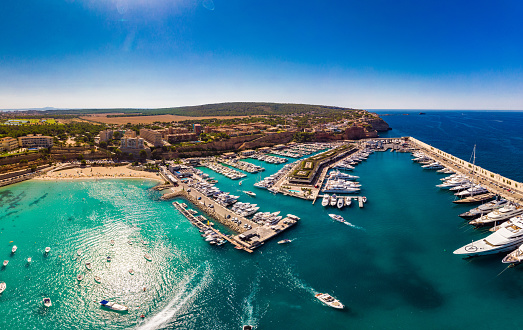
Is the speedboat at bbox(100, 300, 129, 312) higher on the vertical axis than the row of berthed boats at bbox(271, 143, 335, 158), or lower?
lower

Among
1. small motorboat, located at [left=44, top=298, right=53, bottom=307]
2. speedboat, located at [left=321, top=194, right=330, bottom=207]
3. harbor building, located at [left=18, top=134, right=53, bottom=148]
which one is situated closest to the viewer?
small motorboat, located at [left=44, top=298, right=53, bottom=307]

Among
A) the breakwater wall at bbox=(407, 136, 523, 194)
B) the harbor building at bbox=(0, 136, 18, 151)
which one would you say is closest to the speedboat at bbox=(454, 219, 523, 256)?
the breakwater wall at bbox=(407, 136, 523, 194)

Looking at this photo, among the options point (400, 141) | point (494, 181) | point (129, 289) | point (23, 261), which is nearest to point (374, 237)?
point (129, 289)

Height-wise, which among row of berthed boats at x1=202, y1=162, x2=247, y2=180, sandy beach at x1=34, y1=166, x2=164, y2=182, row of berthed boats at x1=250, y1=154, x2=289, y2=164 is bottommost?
sandy beach at x1=34, y1=166, x2=164, y2=182

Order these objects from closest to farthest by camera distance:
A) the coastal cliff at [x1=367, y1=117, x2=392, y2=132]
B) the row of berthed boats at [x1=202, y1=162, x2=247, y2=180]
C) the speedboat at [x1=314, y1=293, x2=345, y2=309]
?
the speedboat at [x1=314, y1=293, x2=345, y2=309] < the row of berthed boats at [x1=202, y1=162, x2=247, y2=180] < the coastal cliff at [x1=367, y1=117, x2=392, y2=132]

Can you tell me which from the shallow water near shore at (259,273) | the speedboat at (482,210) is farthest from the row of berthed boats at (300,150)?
the speedboat at (482,210)

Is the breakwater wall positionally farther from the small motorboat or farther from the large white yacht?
the small motorboat

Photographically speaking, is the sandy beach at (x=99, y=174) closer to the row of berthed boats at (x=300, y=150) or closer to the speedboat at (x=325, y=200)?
the speedboat at (x=325, y=200)

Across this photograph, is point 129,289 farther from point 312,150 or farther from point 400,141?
point 400,141
